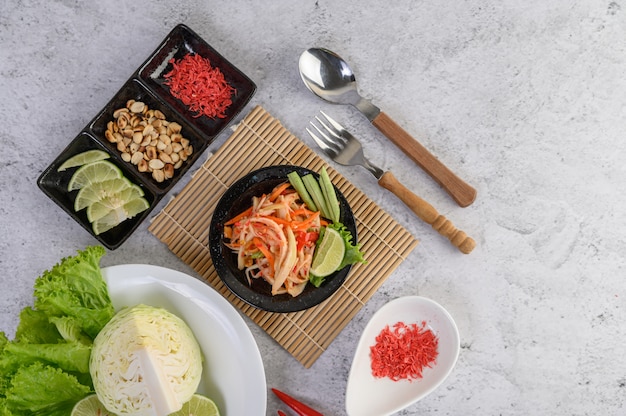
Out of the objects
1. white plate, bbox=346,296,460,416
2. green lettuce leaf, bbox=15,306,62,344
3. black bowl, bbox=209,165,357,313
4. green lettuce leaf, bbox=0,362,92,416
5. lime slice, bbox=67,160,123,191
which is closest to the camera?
green lettuce leaf, bbox=0,362,92,416

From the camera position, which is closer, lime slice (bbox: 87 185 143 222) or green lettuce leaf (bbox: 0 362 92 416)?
green lettuce leaf (bbox: 0 362 92 416)

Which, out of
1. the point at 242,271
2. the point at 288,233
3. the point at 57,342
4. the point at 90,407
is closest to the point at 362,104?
the point at 288,233

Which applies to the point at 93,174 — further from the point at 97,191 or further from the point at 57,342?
the point at 57,342

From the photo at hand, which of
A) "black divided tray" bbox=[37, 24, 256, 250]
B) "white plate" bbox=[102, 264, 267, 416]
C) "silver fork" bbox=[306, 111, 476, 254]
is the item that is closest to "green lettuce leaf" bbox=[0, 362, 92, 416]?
"white plate" bbox=[102, 264, 267, 416]

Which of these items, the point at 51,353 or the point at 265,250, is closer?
the point at 51,353

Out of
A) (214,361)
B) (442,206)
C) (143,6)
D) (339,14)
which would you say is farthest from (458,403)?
(143,6)

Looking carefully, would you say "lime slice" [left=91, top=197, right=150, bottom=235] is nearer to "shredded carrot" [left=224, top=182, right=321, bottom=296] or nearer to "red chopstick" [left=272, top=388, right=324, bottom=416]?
"shredded carrot" [left=224, top=182, right=321, bottom=296]

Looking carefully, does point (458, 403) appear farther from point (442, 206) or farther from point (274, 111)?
point (274, 111)
